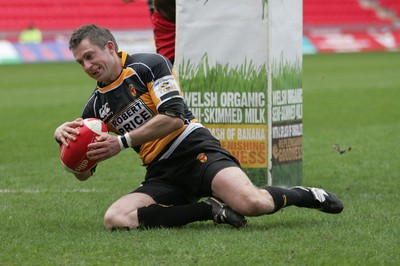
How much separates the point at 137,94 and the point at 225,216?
944 millimetres

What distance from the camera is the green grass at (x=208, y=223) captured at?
14.9 feet

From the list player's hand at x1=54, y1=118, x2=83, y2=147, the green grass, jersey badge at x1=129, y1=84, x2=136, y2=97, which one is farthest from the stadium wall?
player's hand at x1=54, y1=118, x2=83, y2=147

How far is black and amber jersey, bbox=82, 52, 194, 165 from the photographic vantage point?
562 centimetres

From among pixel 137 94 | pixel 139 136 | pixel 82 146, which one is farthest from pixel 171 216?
pixel 137 94

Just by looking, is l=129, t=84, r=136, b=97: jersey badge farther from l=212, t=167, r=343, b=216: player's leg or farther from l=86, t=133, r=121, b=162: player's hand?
l=212, t=167, r=343, b=216: player's leg

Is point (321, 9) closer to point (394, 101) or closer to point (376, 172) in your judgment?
point (394, 101)

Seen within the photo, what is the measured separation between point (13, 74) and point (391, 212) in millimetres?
22080

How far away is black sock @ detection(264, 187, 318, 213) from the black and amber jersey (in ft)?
2.38

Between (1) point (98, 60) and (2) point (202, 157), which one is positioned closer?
(1) point (98, 60)

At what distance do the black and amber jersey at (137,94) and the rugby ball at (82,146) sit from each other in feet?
0.62

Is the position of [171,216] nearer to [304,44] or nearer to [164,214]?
[164,214]

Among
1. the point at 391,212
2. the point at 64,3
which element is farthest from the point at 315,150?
the point at 64,3

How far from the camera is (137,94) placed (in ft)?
18.7

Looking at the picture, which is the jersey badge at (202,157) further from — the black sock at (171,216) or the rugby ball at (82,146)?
the rugby ball at (82,146)
